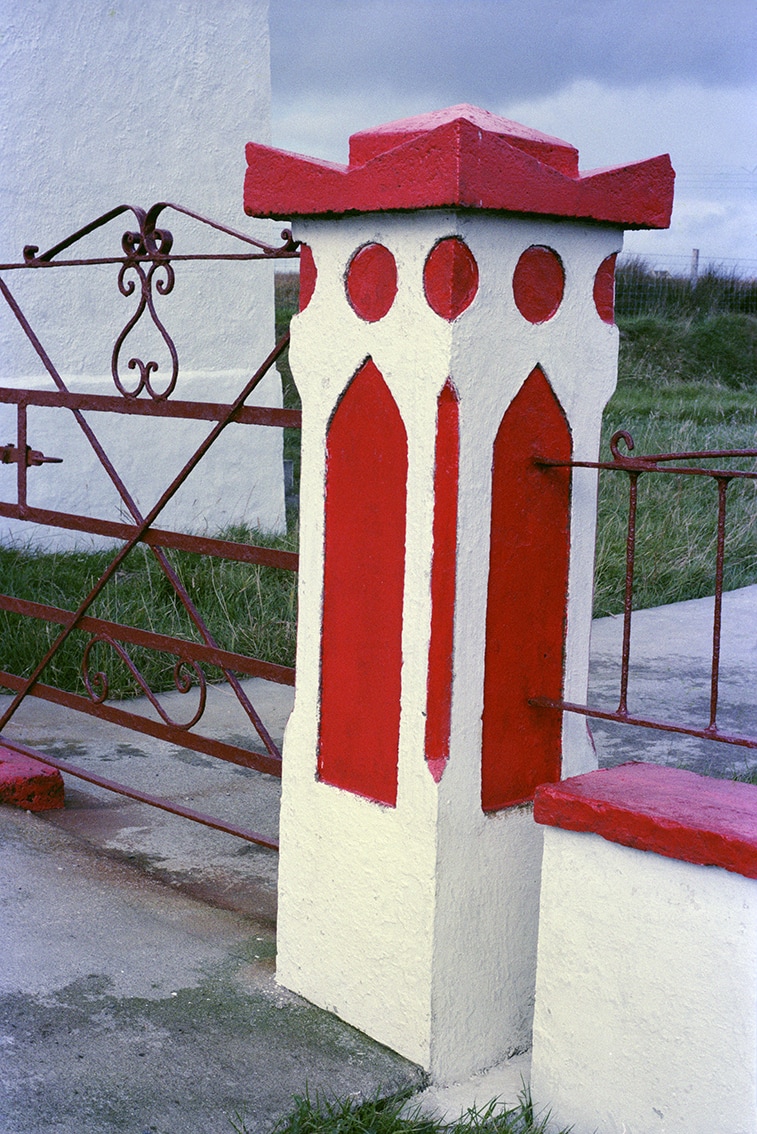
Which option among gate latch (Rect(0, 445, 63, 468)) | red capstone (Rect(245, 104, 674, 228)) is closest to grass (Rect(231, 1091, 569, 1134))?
red capstone (Rect(245, 104, 674, 228))

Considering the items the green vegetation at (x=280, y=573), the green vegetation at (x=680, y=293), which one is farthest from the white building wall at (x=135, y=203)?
the green vegetation at (x=680, y=293)

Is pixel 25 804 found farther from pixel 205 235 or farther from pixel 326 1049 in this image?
pixel 205 235

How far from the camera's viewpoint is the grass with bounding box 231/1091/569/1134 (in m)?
1.98

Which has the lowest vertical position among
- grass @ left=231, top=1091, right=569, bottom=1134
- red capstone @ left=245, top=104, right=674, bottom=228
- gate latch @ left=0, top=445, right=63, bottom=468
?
grass @ left=231, top=1091, right=569, bottom=1134

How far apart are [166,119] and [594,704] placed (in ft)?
12.6

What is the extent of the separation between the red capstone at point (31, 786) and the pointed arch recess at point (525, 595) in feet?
5.02

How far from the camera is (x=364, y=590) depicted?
2.21m

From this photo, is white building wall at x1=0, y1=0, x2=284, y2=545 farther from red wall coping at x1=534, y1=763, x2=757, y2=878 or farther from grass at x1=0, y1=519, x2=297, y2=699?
red wall coping at x1=534, y1=763, x2=757, y2=878

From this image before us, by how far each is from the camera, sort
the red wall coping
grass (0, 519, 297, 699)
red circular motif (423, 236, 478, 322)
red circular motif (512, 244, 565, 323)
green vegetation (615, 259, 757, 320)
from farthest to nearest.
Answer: green vegetation (615, 259, 757, 320), grass (0, 519, 297, 699), red circular motif (512, 244, 565, 323), red circular motif (423, 236, 478, 322), the red wall coping

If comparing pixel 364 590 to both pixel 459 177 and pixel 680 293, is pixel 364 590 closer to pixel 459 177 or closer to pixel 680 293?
pixel 459 177

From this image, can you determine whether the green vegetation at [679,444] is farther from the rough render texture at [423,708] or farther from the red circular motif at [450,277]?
the red circular motif at [450,277]

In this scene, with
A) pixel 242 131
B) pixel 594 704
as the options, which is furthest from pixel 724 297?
pixel 594 704

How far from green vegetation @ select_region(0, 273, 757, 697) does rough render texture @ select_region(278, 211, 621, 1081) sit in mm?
290

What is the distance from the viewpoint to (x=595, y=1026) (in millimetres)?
1991
